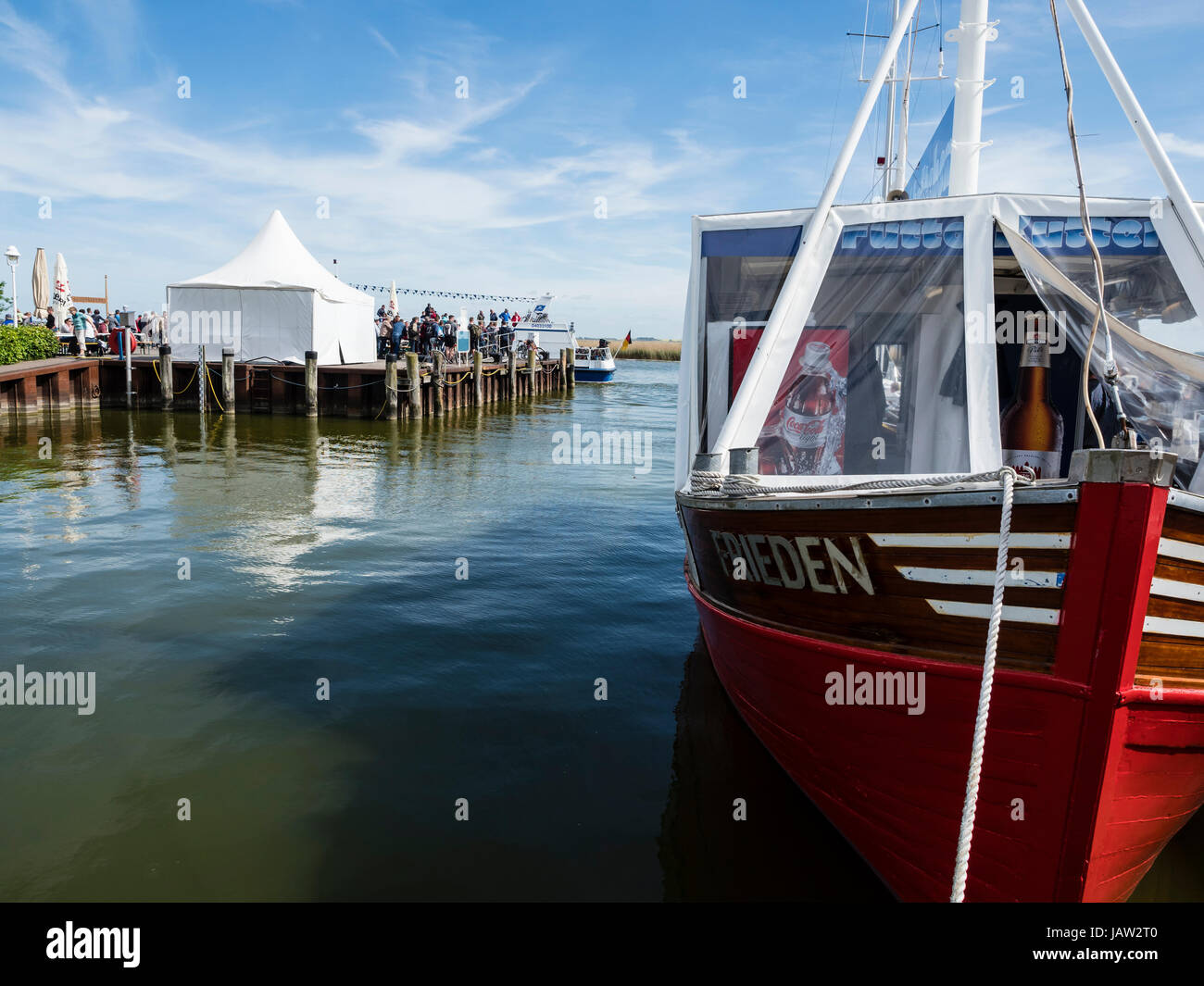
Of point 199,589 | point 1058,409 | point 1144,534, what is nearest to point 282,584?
point 199,589

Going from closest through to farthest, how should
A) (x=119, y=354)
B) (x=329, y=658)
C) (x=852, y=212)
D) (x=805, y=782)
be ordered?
(x=805, y=782), (x=852, y=212), (x=329, y=658), (x=119, y=354)

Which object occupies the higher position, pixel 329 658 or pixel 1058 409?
pixel 1058 409

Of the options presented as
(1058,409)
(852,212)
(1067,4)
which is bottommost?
(1058,409)

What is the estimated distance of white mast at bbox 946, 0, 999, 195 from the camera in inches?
221

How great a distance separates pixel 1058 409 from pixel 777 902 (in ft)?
9.87

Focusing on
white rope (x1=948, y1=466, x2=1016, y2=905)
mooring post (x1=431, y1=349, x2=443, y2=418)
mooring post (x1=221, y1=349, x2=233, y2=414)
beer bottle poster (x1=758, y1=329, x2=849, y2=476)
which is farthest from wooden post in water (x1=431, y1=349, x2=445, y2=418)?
white rope (x1=948, y1=466, x2=1016, y2=905)

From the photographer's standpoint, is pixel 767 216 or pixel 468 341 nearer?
pixel 767 216

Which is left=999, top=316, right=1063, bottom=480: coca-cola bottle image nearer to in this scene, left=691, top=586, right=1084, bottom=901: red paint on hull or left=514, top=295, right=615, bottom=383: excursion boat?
left=691, top=586, right=1084, bottom=901: red paint on hull

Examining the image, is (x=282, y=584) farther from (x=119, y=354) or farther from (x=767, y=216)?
(x=119, y=354)

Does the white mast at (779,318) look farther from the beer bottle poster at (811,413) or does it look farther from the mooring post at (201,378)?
the mooring post at (201,378)

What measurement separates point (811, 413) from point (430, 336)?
27.7m

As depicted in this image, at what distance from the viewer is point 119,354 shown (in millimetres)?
25266

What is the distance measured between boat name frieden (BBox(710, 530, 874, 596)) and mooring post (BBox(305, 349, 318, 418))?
2026 centimetres

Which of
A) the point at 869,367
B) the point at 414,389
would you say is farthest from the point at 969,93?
the point at 414,389
